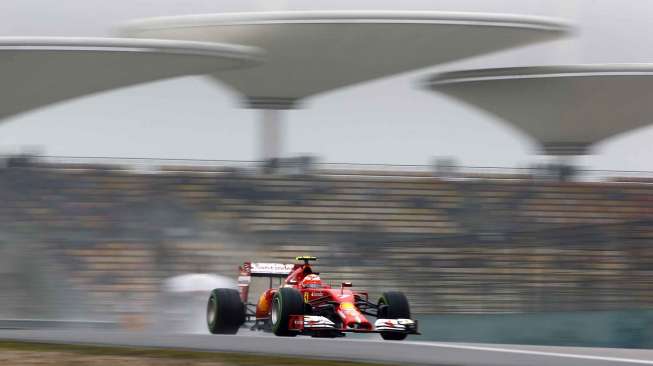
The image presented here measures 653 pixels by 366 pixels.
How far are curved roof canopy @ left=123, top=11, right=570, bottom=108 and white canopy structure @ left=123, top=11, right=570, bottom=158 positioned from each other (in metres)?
0.03

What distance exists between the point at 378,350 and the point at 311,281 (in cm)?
194

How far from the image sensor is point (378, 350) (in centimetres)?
1185

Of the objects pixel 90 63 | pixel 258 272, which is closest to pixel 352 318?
pixel 258 272

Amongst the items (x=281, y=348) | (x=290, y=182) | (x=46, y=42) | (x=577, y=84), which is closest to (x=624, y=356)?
(x=281, y=348)

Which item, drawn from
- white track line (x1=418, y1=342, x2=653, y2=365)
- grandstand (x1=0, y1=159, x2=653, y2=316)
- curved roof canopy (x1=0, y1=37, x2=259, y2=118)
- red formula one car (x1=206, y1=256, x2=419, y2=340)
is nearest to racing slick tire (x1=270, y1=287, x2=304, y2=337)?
red formula one car (x1=206, y1=256, x2=419, y2=340)

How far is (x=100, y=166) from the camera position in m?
29.9

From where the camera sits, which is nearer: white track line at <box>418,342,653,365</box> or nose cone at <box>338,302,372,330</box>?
white track line at <box>418,342,653,365</box>

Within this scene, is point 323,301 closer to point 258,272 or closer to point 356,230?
point 258,272

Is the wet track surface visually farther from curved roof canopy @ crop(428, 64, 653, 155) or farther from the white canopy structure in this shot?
curved roof canopy @ crop(428, 64, 653, 155)

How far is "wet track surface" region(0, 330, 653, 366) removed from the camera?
11094mm

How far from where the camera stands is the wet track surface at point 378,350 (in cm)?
1109

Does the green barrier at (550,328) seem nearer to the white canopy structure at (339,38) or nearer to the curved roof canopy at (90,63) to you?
the curved roof canopy at (90,63)

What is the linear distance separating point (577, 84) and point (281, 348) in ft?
87.6

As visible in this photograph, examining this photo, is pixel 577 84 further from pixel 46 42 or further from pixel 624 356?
pixel 624 356
